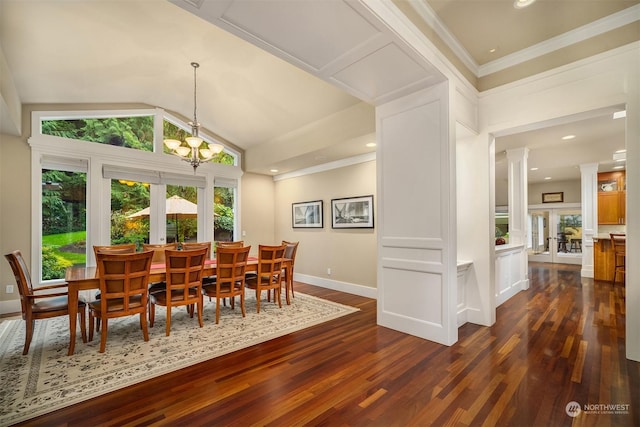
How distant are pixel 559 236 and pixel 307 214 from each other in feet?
28.7

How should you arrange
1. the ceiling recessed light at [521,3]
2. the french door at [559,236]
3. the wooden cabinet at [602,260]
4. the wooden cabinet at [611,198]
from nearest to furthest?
1. the ceiling recessed light at [521,3]
2. the wooden cabinet at [602,260]
3. the wooden cabinet at [611,198]
4. the french door at [559,236]

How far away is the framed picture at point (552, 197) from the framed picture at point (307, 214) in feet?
27.6

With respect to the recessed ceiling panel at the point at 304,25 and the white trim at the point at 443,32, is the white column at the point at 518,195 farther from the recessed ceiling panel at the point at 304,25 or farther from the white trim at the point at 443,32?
the recessed ceiling panel at the point at 304,25

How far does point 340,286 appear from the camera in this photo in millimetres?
5492

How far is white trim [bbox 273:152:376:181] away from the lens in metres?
5.13

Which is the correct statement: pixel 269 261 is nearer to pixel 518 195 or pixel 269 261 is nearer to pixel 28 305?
pixel 28 305

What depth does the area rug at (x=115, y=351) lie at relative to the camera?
6.82 ft

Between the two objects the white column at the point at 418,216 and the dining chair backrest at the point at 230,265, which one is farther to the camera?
the dining chair backrest at the point at 230,265

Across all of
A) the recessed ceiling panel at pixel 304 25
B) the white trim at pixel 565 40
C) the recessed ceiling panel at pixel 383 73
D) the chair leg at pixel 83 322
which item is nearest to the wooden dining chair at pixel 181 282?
the chair leg at pixel 83 322

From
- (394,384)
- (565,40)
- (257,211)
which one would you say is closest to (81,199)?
(257,211)

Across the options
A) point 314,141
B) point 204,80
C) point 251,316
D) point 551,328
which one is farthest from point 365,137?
point 551,328

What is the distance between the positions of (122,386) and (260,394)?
1.10 meters

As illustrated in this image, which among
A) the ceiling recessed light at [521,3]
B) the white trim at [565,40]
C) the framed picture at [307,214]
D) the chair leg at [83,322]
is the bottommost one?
the chair leg at [83,322]

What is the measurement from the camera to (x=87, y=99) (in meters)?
4.60
